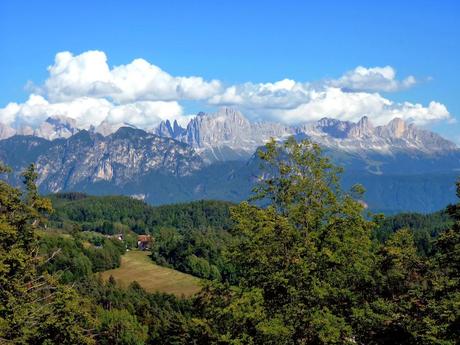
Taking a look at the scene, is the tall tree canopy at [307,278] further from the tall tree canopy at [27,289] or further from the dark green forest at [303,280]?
the tall tree canopy at [27,289]

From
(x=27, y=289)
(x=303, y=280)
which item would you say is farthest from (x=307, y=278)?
(x=27, y=289)

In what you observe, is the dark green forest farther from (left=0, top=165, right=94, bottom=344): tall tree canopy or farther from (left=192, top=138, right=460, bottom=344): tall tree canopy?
(left=0, top=165, right=94, bottom=344): tall tree canopy

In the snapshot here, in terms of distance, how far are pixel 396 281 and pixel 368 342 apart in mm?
11009

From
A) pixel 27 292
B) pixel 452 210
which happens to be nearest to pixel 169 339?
pixel 27 292

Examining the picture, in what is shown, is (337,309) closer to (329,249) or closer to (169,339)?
(329,249)

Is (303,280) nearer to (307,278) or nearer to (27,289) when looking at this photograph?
(307,278)

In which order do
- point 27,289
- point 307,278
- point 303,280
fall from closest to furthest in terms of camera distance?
1. point 303,280
2. point 307,278
3. point 27,289

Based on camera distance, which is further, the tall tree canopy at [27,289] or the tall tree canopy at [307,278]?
the tall tree canopy at [27,289]

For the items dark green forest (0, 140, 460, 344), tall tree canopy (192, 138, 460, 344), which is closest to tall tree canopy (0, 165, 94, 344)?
dark green forest (0, 140, 460, 344)

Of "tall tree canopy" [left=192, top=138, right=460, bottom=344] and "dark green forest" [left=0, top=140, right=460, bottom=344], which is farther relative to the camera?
"dark green forest" [left=0, top=140, right=460, bottom=344]

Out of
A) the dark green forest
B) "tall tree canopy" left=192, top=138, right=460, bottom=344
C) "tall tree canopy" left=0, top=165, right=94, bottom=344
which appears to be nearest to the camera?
"tall tree canopy" left=192, top=138, right=460, bottom=344

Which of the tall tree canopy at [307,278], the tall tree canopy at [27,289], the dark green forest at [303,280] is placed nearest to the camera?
the tall tree canopy at [307,278]

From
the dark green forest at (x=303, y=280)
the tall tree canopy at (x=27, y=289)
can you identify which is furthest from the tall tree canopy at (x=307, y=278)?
the tall tree canopy at (x=27, y=289)

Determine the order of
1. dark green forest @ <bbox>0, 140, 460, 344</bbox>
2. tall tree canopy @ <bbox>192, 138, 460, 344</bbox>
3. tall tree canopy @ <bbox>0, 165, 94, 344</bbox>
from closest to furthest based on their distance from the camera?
tall tree canopy @ <bbox>192, 138, 460, 344</bbox>
dark green forest @ <bbox>0, 140, 460, 344</bbox>
tall tree canopy @ <bbox>0, 165, 94, 344</bbox>
